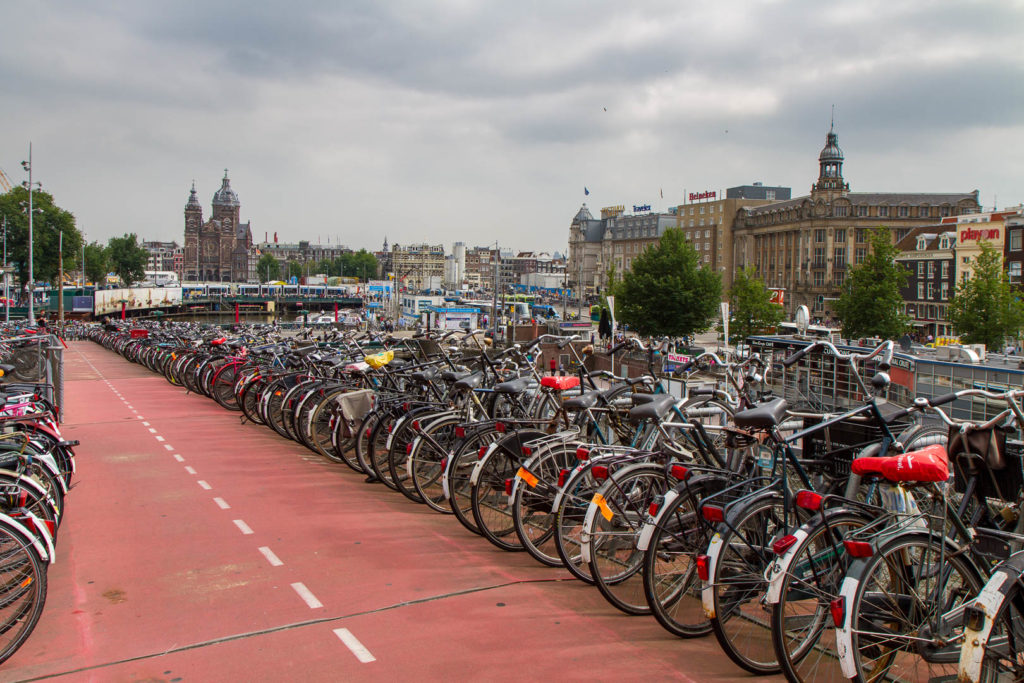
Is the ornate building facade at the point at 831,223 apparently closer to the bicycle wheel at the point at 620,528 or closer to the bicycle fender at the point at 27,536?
the bicycle wheel at the point at 620,528

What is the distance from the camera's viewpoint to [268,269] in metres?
188

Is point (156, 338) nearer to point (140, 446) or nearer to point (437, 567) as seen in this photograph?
point (140, 446)

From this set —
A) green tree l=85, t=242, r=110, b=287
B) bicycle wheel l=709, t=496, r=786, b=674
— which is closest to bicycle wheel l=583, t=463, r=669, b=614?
bicycle wheel l=709, t=496, r=786, b=674

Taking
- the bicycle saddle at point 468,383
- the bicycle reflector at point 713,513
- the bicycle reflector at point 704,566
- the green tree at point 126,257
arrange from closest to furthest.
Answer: the bicycle reflector at point 704,566 < the bicycle reflector at point 713,513 < the bicycle saddle at point 468,383 < the green tree at point 126,257

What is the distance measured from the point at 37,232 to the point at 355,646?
6893 centimetres

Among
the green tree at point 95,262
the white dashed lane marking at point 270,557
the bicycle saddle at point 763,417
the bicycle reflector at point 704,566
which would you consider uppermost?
the green tree at point 95,262

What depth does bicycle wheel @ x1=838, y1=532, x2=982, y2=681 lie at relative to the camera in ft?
9.77

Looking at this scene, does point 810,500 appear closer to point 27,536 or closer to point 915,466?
point 915,466

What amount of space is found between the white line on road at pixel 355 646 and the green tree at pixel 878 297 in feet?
126

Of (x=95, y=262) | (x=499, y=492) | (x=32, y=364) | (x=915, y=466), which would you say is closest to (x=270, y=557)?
(x=499, y=492)

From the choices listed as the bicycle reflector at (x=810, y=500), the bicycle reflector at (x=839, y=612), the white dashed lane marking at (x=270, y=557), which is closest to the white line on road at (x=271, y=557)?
the white dashed lane marking at (x=270, y=557)

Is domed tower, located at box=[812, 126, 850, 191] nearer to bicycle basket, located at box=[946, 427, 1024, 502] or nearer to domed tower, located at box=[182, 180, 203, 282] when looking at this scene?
bicycle basket, located at box=[946, 427, 1024, 502]

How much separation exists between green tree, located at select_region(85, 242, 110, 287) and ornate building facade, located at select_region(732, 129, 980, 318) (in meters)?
85.2

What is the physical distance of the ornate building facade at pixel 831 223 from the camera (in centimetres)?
7688
